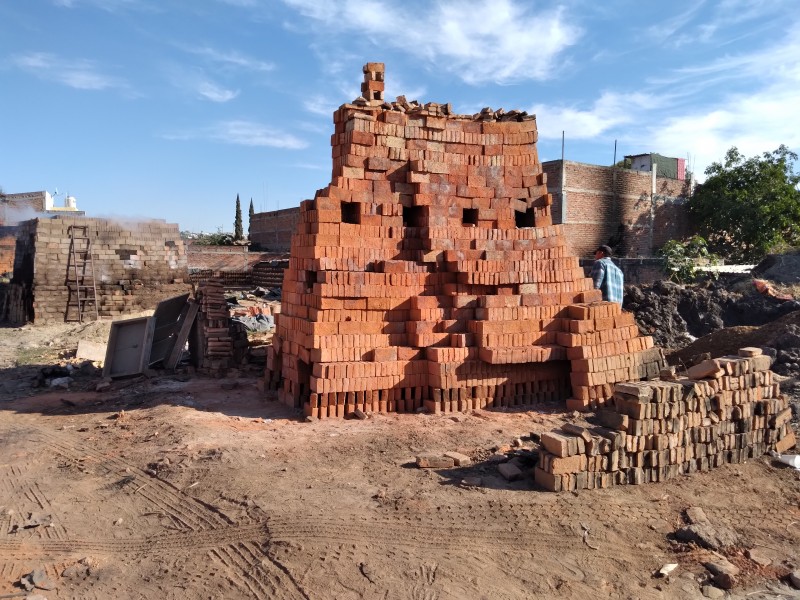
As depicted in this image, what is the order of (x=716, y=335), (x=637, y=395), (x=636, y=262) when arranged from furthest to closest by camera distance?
1. (x=636, y=262)
2. (x=716, y=335)
3. (x=637, y=395)

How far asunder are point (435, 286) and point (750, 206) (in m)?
23.9

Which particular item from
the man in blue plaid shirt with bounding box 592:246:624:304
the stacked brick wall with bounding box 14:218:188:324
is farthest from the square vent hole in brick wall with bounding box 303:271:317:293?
the stacked brick wall with bounding box 14:218:188:324

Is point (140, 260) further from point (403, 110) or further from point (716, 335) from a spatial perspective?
point (716, 335)

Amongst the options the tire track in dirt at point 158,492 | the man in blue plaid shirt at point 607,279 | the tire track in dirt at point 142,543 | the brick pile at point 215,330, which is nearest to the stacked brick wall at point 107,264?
the brick pile at point 215,330

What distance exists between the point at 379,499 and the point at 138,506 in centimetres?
188

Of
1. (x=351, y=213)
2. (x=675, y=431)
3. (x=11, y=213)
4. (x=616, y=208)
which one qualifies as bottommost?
(x=675, y=431)

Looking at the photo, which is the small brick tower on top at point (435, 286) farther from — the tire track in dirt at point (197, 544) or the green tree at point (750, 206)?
the green tree at point (750, 206)

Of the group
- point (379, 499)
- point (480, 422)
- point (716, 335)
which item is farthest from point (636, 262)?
point (379, 499)

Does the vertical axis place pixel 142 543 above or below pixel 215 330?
below

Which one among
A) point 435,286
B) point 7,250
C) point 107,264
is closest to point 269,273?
point 107,264

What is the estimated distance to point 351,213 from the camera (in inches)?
290

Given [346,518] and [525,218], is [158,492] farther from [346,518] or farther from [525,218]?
[525,218]

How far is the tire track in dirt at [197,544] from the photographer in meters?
3.52

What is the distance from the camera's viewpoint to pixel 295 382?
7.14m
